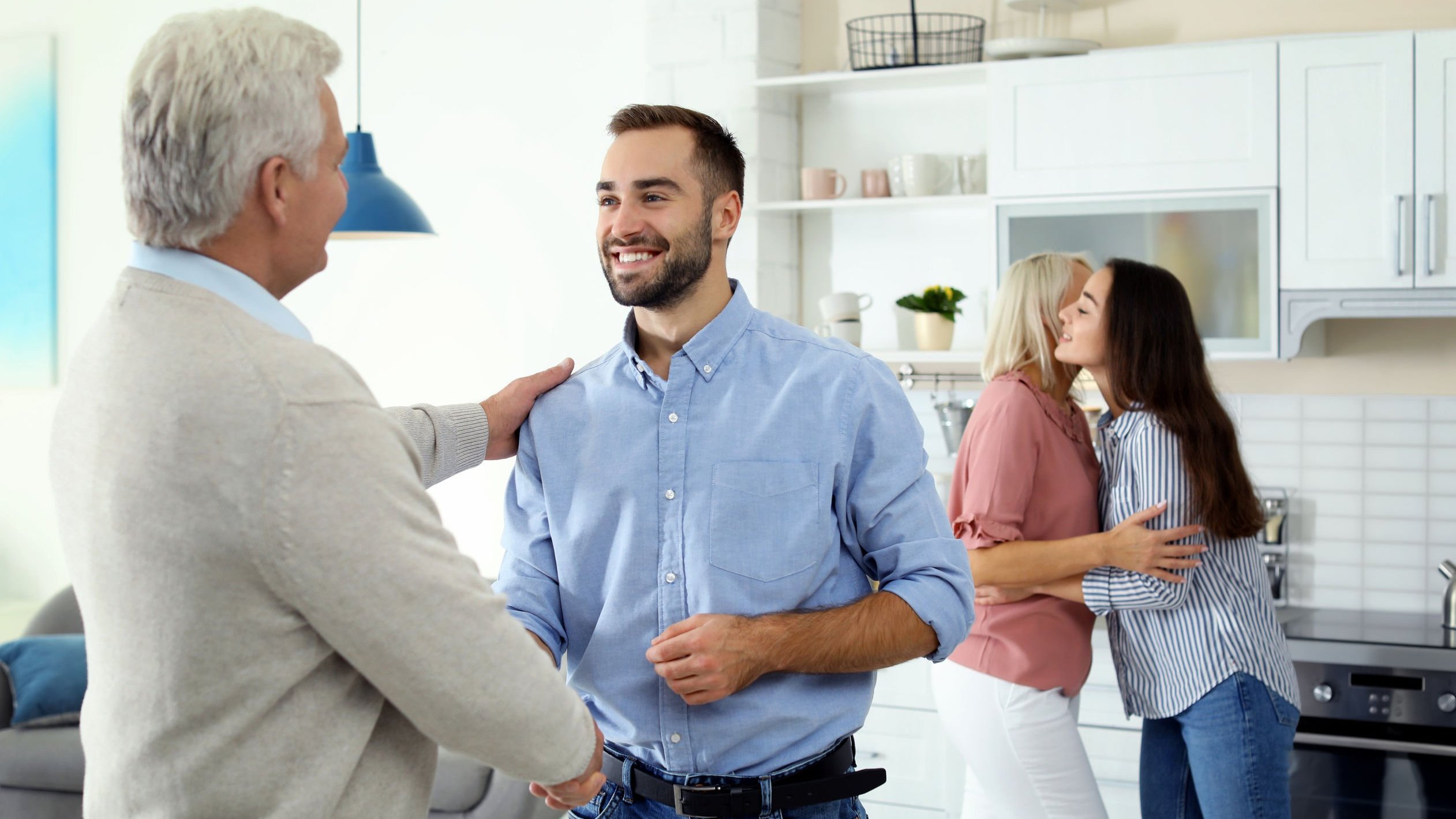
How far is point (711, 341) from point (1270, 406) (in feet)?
7.93

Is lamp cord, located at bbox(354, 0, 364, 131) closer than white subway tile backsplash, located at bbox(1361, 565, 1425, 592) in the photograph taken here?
No

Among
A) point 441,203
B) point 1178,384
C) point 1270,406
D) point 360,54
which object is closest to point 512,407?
point 1178,384

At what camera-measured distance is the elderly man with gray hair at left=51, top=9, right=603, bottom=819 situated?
3.08 feet

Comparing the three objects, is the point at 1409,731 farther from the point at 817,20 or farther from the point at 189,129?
the point at 189,129

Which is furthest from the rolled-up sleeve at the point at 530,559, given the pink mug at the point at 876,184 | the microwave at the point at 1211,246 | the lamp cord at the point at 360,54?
the lamp cord at the point at 360,54

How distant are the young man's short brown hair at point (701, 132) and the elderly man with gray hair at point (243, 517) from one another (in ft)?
1.94

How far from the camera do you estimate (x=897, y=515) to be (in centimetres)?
149

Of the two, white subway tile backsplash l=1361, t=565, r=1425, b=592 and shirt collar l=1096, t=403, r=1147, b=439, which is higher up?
shirt collar l=1096, t=403, r=1147, b=439

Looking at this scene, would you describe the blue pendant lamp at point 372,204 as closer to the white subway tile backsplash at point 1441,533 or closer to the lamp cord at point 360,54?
the lamp cord at point 360,54

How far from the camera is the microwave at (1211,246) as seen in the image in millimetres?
3084

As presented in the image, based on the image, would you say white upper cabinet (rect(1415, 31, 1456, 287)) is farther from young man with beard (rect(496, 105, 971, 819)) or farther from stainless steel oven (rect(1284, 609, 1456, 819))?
young man with beard (rect(496, 105, 971, 819))

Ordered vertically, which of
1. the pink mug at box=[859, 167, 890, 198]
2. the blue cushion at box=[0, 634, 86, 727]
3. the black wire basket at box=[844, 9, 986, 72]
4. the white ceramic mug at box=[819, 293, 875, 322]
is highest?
the black wire basket at box=[844, 9, 986, 72]

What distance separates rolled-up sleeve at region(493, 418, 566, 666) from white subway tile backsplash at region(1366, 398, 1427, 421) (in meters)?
2.65

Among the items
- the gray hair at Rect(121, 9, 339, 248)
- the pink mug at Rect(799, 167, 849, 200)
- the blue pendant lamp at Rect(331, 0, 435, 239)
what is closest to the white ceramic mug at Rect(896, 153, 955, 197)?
the pink mug at Rect(799, 167, 849, 200)
